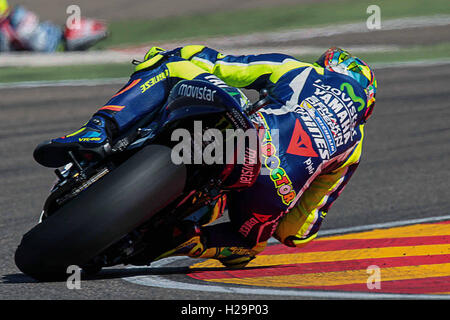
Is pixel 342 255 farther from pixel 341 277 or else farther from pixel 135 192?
pixel 135 192

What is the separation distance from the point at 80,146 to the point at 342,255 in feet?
6.47

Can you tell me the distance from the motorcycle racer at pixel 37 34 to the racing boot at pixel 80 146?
10528 millimetres

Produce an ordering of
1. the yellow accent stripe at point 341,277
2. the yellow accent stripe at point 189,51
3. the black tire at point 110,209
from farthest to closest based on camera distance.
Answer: the yellow accent stripe at point 189,51
the yellow accent stripe at point 341,277
the black tire at point 110,209

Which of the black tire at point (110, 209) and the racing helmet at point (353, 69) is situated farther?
the racing helmet at point (353, 69)

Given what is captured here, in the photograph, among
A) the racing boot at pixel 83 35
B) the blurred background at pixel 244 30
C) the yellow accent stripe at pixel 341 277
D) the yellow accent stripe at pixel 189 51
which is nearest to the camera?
the yellow accent stripe at pixel 341 277

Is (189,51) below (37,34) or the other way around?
the other way around

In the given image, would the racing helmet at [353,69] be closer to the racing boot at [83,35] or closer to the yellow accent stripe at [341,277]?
the yellow accent stripe at [341,277]

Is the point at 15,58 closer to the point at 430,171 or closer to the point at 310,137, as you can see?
the point at 430,171

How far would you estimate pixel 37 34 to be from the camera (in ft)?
47.2

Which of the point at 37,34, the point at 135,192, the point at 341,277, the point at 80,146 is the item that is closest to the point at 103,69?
the point at 37,34

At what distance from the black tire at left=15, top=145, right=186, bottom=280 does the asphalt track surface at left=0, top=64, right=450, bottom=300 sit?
10.0 inches

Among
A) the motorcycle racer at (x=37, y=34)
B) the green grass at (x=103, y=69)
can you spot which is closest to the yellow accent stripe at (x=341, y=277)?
the green grass at (x=103, y=69)

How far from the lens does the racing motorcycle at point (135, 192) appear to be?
12.2 ft
